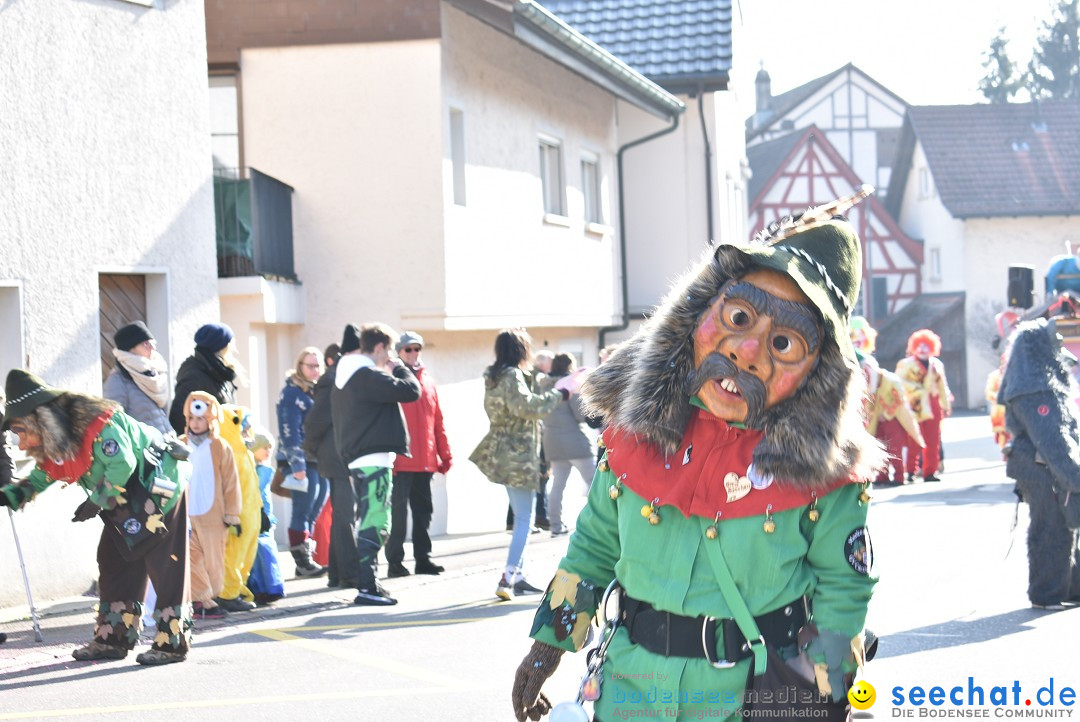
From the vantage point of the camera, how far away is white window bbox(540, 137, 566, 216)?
1955 cm

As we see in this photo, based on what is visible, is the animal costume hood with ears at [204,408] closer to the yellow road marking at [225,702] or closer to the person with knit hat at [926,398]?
the yellow road marking at [225,702]

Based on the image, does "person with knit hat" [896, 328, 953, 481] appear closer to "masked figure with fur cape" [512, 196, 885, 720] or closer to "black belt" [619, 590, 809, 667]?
"masked figure with fur cape" [512, 196, 885, 720]

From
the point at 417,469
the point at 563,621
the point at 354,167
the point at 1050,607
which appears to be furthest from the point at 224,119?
the point at 563,621

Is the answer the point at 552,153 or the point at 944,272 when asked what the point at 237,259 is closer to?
the point at 552,153

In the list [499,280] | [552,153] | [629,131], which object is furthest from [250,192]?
[629,131]

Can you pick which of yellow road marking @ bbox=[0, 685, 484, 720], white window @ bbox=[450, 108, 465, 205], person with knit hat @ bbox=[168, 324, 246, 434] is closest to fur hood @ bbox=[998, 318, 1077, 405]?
yellow road marking @ bbox=[0, 685, 484, 720]

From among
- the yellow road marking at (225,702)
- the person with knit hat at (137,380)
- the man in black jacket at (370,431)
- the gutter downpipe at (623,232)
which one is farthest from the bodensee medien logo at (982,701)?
the gutter downpipe at (623,232)

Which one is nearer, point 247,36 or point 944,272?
point 247,36

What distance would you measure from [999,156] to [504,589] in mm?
47228

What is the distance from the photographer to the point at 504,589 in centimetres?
1033

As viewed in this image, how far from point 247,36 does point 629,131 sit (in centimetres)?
930

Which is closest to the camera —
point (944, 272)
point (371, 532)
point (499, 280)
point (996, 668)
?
point (996, 668)

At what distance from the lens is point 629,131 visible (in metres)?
23.8

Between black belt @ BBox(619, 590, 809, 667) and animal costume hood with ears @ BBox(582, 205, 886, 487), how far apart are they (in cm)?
32
